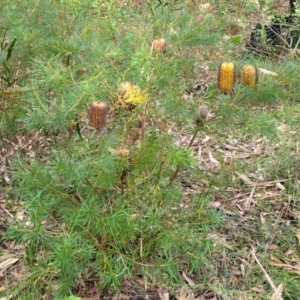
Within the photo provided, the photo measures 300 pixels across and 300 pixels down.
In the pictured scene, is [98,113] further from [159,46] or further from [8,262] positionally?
[8,262]

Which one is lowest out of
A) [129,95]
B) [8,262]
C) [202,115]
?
[8,262]

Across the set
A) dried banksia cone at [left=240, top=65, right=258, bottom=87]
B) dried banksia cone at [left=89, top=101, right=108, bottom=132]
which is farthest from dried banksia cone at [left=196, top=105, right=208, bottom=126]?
dried banksia cone at [left=89, top=101, right=108, bottom=132]

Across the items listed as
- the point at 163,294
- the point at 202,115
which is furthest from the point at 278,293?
the point at 202,115

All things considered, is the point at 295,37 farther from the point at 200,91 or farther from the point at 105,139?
the point at 105,139

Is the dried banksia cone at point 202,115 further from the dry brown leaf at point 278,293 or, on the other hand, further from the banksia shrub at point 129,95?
the dry brown leaf at point 278,293

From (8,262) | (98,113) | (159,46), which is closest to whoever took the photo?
(98,113)

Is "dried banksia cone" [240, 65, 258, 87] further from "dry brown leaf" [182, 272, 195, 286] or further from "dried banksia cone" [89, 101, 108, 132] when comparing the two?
"dry brown leaf" [182, 272, 195, 286]

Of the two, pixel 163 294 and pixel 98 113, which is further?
pixel 163 294

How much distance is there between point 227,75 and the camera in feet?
5.74

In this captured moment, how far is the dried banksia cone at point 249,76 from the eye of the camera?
5.71 ft

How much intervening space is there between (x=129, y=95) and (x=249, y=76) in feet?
1.50

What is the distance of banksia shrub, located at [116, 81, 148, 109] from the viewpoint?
61.5 inches

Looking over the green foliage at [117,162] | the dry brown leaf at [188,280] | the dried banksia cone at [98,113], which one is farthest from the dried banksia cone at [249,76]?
the dry brown leaf at [188,280]

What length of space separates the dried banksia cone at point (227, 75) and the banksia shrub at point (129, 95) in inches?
12.6
